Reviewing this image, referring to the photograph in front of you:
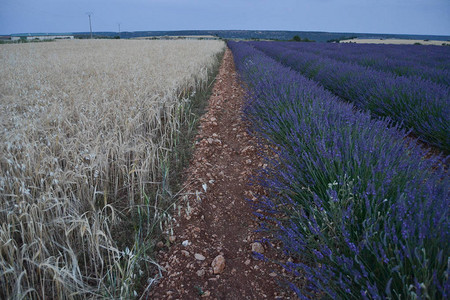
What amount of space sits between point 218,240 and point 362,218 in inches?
42.0

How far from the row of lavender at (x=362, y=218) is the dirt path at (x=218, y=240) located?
0.22 m

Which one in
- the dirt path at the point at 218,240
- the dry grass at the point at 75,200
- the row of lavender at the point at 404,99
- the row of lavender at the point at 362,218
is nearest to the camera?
the row of lavender at the point at 362,218

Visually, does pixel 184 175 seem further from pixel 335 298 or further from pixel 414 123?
pixel 414 123

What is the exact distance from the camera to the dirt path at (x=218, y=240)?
166 centimetres

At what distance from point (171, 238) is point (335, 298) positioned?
4.15 feet

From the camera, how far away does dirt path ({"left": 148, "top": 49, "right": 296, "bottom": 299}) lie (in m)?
1.66

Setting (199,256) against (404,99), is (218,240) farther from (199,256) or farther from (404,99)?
(404,99)

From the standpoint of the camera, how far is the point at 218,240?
2064mm

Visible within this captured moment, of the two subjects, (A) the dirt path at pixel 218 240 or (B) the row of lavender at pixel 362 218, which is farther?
(A) the dirt path at pixel 218 240

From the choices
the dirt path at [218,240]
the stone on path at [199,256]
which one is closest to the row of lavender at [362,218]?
the dirt path at [218,240]

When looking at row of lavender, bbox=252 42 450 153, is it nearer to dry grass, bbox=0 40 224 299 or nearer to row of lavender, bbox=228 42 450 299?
row of lavender, bbox=228 42 450 299

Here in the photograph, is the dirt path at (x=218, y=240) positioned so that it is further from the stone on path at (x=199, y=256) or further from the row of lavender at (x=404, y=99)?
the row of lavender at (x=404, y=99)

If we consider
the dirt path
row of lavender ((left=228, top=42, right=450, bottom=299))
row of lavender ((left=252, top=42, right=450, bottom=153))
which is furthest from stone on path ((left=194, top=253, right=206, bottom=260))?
row of lavender ((left=252, top=42, right=450, bottom=153))

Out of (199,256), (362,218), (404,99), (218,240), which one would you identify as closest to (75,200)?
(199,256)
